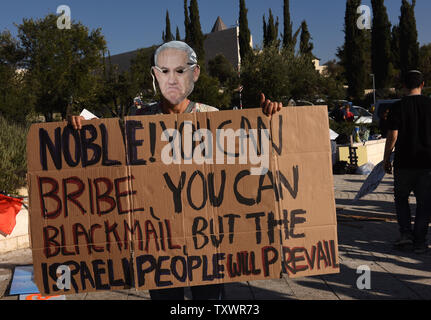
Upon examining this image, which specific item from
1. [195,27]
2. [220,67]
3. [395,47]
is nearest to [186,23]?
[195,27]

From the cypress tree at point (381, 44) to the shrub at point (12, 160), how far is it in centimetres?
4981

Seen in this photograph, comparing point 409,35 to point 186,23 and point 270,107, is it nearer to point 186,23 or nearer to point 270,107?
point 186,23

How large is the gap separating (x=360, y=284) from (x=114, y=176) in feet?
8.61

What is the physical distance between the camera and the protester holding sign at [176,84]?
9.36ft

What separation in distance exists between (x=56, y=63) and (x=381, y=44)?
113 ft

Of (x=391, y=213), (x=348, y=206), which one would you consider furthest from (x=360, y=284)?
(x=348, y=206)

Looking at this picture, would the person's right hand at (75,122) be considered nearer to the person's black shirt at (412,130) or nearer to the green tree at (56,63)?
the person's black shirt at (412,130)

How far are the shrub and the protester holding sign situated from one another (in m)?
4.72

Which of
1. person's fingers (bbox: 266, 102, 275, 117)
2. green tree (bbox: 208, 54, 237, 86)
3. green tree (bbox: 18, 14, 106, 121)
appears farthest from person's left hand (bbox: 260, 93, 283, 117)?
green tree (bbox: 208, 54, 237, 86)

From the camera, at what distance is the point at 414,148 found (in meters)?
5.10

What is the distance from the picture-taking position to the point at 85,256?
2.71 m

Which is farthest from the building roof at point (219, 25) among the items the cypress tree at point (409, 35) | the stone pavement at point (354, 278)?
the stone pavement at point (354, 278)

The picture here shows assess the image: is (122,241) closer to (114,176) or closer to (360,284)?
(114,176)
